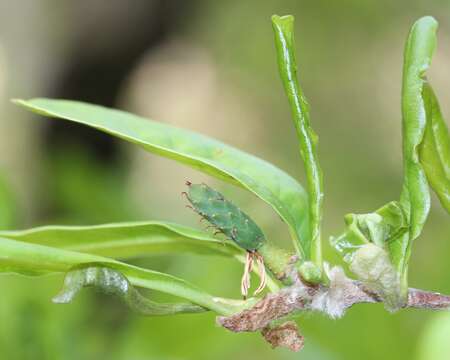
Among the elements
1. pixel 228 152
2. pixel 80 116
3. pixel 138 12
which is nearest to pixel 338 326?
pixel 228 152

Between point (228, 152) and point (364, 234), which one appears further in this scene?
point (228, 152)

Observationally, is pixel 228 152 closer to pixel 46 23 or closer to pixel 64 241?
pixel 64 241

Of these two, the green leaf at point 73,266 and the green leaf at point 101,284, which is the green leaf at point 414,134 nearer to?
the green leaf at point 73,266

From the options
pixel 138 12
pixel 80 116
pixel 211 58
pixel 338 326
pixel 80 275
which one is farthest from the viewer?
pixel 211 58

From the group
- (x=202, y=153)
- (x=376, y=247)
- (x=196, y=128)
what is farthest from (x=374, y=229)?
(x=196, y=128)

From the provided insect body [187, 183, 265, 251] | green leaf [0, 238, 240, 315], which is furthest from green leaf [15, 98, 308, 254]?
green leaf [0, 238, 240, 315]

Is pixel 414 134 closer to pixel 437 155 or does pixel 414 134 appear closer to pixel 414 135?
pixel 414 135

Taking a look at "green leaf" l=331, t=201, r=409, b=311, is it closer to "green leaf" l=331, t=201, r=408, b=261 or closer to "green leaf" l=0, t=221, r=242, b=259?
"green leaf" l=331, t=201, r=408, b=261
